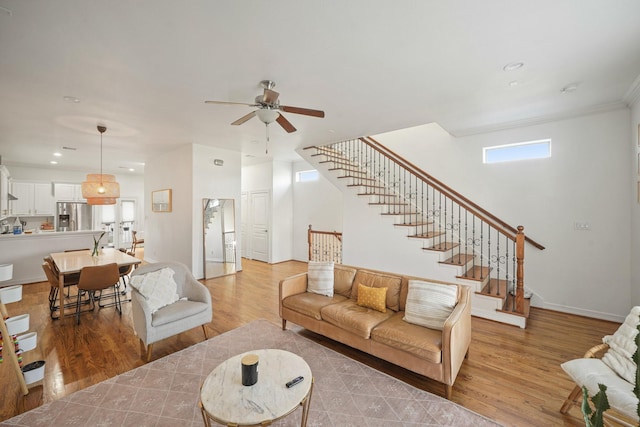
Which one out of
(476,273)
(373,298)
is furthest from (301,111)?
(476,273)

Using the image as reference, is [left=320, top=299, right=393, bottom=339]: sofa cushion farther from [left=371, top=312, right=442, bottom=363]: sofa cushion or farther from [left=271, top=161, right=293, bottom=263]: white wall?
[left=271, top=161, right=293, bottom=263]: white wall

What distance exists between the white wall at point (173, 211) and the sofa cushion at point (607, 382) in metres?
6.00

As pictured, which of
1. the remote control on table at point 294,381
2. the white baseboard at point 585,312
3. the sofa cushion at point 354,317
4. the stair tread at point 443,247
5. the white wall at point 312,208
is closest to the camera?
the remote control on table at point 294,381

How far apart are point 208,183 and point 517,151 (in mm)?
6077

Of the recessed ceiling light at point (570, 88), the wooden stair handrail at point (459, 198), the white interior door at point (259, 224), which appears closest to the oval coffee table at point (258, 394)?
the wooden stair handrail at point (459, 198)

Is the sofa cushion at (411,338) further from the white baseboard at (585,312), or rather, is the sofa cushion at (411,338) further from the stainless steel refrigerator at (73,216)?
the stainless steel refrigerator at (73,216)

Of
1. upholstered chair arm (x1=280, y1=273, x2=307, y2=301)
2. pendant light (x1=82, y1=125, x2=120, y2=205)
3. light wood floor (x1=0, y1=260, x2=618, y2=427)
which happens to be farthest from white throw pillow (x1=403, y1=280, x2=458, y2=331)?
pendant light (x1=82, y1=125, x2=120, y2=205)

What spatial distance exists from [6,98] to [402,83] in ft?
15.9

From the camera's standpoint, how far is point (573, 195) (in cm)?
406

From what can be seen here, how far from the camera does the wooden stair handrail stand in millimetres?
4243

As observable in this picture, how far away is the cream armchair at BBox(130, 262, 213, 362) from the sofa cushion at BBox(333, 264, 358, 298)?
1610mm

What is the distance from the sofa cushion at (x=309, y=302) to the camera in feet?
10.2

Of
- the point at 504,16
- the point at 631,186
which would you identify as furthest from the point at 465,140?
the point at 504,16

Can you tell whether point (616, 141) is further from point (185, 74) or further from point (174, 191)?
point (174, 191)
